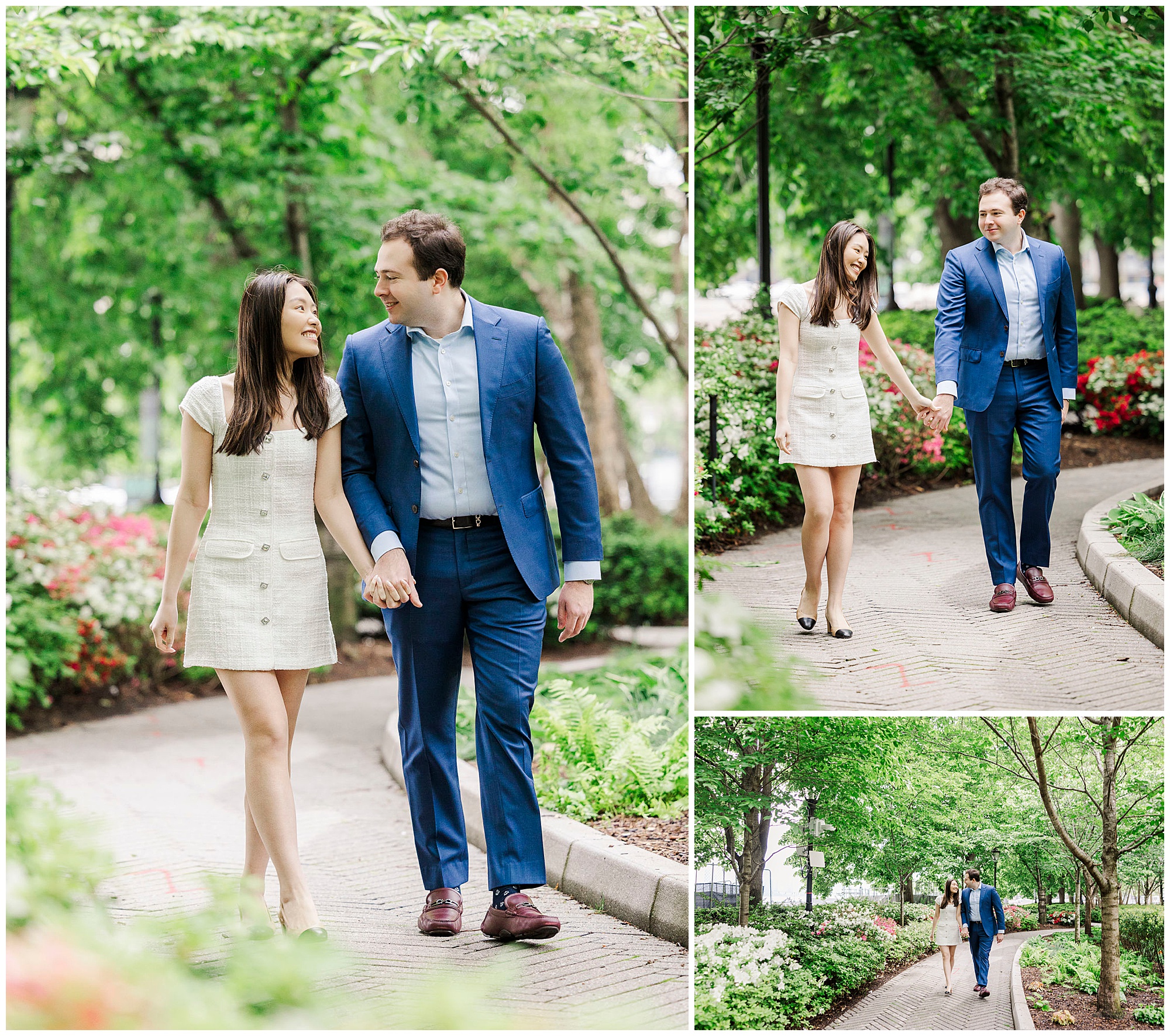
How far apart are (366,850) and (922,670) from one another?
2.76m

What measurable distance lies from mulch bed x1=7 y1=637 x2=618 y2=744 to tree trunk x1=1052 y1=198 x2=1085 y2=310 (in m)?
4.11

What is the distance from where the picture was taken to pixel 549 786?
4.85 m

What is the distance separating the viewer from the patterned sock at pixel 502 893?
3.52m

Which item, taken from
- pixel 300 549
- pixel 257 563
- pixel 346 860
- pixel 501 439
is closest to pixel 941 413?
pixel 501 439

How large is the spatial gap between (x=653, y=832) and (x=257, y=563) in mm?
1946

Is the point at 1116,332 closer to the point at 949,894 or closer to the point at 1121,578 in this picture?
the point at 1121,578

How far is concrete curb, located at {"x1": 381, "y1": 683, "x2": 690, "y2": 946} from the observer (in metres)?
3.64

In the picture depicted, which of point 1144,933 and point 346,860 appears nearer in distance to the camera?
point 1144,933

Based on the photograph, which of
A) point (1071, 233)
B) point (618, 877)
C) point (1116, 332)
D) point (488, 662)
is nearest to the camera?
point (488, 662)

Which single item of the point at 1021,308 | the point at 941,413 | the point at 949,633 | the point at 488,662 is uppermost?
the point at 1021,308

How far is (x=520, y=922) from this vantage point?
11.3 feet

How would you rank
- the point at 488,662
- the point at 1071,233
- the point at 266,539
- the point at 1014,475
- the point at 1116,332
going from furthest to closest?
the point at 1116,332 < the point at 1071,233 < the point at 1014,475 < the point at 488,662 < the point at 266,539

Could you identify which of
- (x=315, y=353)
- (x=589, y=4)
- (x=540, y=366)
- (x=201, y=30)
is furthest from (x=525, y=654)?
(x=201, y=30)

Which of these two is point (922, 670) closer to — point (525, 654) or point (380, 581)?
point (525, 654)
